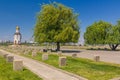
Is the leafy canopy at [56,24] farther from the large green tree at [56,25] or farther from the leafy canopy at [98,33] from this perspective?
the leafy canopy at [98,33]

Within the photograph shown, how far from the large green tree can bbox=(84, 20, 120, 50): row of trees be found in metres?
22.2

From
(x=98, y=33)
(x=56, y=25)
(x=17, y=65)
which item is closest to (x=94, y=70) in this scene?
(x=17, y=65)

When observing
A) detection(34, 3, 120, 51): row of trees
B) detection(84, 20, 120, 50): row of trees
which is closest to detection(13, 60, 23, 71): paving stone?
detection(34, 3, 120, 51): row of trees

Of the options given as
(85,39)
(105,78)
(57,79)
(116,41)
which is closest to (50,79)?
(57,79)

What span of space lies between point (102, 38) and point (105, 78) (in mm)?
60641

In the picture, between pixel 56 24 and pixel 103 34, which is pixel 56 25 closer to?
pixel 56 24

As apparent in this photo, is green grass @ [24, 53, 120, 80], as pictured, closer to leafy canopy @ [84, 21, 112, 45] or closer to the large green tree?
the large green tree

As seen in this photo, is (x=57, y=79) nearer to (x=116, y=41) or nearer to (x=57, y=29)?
(x=57, y=29)

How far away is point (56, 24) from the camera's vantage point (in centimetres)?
4619

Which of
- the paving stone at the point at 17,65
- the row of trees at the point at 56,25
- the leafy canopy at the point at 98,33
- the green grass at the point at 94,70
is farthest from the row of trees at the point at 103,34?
the paving stone at the point at 17,65

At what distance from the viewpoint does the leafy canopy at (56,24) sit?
4447 cm

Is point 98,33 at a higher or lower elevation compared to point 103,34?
higher

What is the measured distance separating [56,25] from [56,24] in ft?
0.78

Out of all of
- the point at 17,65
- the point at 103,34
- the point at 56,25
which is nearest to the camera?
the point at 17,65
